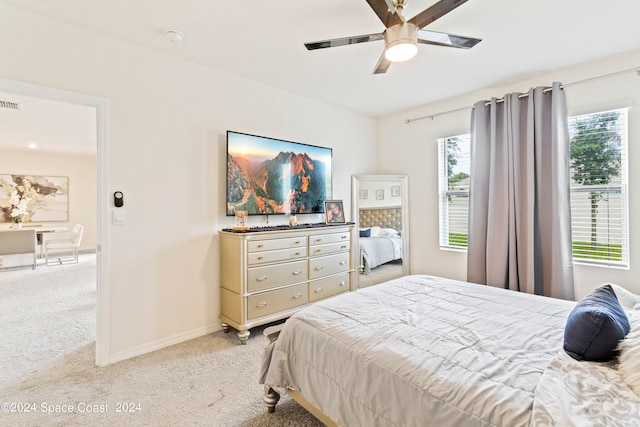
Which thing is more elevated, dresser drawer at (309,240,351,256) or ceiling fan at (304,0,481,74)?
ceiling fan at (304,0,481,74)

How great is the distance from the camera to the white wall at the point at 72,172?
21.7ft

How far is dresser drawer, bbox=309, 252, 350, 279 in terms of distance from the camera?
3.21 m

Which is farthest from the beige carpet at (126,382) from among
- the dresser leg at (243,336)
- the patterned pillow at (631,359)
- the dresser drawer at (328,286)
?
the patterned pillow at (631,359)

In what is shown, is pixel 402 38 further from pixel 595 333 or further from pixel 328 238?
pixel 328 238

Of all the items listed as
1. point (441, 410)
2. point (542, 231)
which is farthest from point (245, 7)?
point (542, 231)

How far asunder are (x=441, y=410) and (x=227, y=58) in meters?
2.95

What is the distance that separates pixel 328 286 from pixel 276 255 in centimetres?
81

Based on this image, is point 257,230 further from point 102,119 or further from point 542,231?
point 542,231

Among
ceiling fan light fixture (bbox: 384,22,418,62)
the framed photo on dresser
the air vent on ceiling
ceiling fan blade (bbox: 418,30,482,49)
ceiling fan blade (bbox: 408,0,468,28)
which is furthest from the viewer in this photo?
the framed photo on dresser

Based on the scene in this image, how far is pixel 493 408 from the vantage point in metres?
0.96

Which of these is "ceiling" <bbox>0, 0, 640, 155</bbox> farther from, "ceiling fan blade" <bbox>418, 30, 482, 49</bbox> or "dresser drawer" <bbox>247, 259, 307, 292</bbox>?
"dresser drawer" <bbox>247, 259, 307, 292</bbox>

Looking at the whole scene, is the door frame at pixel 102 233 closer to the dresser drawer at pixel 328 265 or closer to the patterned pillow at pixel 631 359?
the dresser drawer at pixel 328 265

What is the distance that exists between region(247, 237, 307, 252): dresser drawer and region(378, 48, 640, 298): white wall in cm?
187

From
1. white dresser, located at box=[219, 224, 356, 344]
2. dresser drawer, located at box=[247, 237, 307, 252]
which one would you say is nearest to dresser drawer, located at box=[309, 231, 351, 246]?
white dresser, located at box=[219, 224, 356, 344]
